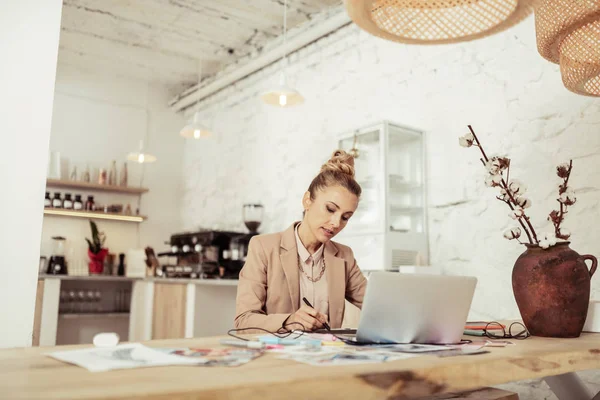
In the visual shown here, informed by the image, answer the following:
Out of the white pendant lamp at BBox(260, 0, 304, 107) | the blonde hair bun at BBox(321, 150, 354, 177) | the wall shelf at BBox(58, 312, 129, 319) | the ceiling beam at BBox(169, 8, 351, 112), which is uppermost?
the ceiling beam at BBox(169, 8, 351, 112)

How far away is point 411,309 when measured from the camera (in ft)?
4.34

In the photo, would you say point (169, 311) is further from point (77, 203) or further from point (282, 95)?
point (282, 95)

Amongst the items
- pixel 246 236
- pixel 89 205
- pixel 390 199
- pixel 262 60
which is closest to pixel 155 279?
pixel 246 236

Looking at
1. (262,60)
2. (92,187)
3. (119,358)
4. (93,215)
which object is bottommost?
(119,358)

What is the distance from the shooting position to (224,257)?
4852 mm

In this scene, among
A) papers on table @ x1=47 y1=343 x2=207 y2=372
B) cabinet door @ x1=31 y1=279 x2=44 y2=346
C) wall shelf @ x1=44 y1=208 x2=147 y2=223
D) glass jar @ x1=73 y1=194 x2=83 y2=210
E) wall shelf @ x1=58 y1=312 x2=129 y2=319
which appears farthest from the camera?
glass jar @ x1=73 y1=194 x2=83 y2=210

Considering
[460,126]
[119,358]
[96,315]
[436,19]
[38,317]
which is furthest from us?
[96,315]

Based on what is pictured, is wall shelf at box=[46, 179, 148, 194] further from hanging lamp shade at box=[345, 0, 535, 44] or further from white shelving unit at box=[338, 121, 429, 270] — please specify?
hanging lamp shade at box=[345, 0, 535, 44]

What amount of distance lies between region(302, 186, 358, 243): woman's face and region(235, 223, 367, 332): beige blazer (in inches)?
4.2

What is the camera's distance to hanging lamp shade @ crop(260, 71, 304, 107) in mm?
3832

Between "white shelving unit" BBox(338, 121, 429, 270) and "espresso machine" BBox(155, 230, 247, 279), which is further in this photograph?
"espresso machine" BBox(155, 230, 247, 279)

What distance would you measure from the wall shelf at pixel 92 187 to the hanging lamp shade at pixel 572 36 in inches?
208

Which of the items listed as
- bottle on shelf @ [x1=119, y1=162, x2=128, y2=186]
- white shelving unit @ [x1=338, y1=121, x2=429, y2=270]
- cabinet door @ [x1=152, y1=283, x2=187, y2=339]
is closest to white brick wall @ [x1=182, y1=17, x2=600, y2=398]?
white shelving unit @ [x1=338, y1=121, x2=429, y2=270]

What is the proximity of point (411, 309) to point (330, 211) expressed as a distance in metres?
0.90
